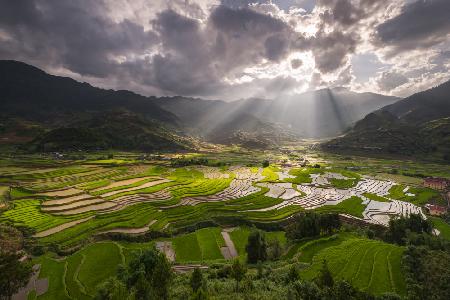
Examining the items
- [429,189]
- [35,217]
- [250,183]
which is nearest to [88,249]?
[35,217]

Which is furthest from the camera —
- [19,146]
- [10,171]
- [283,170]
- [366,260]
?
[19,146]

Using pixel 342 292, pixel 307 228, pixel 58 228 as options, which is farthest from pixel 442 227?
pixel 58 228

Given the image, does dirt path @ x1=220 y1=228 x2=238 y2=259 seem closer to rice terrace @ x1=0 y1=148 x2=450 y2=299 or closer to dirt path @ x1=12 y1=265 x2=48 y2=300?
rice terrace @ x1=0 y1=148 x2=450 y2=299

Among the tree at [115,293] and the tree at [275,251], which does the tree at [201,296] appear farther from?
the tree at [275,251]

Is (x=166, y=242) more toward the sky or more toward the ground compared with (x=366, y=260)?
more toward the ground

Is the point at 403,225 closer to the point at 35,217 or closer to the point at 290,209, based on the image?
the point at 290,209

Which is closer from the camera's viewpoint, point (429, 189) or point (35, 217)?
point (35, 217)

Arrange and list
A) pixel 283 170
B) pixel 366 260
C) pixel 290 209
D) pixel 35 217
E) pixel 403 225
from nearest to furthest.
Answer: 1. pixel 366 260
2. pixel 403 225
3. pixel 35 217
4. pixel 290 209
5. pixel 283 170
